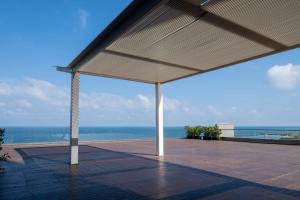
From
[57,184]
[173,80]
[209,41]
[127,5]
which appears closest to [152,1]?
[127,5]

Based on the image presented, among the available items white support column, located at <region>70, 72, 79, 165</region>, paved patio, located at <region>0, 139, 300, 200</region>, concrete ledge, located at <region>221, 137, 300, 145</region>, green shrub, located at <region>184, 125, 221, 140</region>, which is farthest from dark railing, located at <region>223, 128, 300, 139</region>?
white support column, located at <region>70, 72, 79, 165</region>

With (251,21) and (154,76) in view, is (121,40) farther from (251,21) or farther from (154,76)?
(154,76)

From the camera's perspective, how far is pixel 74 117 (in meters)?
7.86

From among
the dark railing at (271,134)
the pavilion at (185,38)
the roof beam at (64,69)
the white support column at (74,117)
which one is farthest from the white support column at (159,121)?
the dark railing at (271,134)

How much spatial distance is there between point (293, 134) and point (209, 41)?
41.5 feet

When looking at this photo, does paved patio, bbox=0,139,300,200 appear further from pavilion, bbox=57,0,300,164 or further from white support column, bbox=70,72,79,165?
pavilion, bbox=57,0,300,164

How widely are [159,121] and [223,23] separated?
5.88 metres

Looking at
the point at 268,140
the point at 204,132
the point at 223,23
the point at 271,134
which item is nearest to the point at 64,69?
the point at 223,23

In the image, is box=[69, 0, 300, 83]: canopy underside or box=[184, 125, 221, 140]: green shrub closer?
box=[69, 0, 300, 83]: canopy underside

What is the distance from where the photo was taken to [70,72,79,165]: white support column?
7.73 m

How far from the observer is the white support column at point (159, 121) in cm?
958

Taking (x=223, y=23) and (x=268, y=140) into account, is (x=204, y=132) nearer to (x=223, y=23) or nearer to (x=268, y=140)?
(x=268, y=140)

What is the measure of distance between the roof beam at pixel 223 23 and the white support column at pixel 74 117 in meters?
5.17

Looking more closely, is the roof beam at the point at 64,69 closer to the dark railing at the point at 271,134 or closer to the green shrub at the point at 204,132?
the dark railing at the point at 271,134
